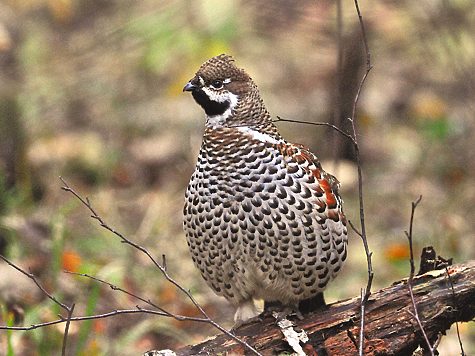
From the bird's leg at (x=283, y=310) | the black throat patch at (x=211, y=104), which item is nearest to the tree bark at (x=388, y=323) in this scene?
the bird's leg at (x=283, y=310)

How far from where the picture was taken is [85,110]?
7840mm

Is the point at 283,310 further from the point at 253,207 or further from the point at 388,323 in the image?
the point at 253,207

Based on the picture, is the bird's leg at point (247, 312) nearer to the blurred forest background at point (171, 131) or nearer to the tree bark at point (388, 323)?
the tree bark at point (388, 323)

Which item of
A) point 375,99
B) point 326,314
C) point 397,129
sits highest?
point 375,99

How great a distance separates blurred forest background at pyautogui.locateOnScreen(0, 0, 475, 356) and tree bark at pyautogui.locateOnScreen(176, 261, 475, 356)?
1182 millimetres

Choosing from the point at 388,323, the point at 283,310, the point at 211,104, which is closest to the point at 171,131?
the point at 211,104

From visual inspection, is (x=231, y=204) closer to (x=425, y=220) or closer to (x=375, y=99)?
(x=425, y=220)

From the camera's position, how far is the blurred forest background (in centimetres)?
493

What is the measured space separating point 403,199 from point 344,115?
120 cm

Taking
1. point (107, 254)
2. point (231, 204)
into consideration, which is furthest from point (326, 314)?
point (107, 254)

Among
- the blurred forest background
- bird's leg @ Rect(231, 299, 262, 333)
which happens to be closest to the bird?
bird's leg @ Rect(231, 299, 262, 333)

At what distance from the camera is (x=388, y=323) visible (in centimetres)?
315

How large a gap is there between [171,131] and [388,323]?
15.3 ft

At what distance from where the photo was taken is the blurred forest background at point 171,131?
4.93 meters
